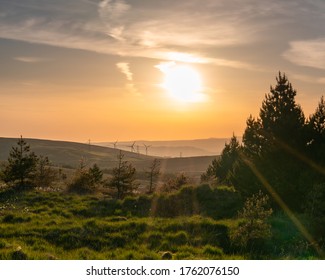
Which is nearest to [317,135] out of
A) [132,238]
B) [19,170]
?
[132,238]

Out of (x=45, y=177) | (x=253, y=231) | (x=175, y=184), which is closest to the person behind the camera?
(x=253, y=231)

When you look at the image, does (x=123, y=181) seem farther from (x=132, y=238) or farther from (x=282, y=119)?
(x=132, y=238)

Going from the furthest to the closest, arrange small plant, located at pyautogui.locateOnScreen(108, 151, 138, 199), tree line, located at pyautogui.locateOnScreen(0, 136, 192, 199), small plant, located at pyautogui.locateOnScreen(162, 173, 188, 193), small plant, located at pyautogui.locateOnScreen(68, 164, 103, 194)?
small plant, located at pyautogui.locateOnScreen(162, 173, 188, 193) < small plant, located at pyautogui.locateOnScreen(108, 151, 138, 199) < small plant, located at pyautogui.locateOnScreen(68, 164, 103, 194) < tree line, located at pyautogui.locateOnScreen(0, 136, 192, 199)

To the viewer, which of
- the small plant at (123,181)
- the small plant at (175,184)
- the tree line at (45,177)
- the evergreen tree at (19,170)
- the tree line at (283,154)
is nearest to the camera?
the tree line at (283,154)

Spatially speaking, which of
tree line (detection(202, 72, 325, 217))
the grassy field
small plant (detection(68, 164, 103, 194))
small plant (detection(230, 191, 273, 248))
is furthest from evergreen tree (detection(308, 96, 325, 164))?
small plant (detection(68, 164, 103, 194))

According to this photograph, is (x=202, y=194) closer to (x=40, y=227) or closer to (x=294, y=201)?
(x=294, y=201)

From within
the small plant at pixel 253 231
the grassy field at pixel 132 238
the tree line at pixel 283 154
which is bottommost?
the grassy field at pixel 132 238

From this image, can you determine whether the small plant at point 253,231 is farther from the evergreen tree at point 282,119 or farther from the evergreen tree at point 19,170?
the evergreen tree at point 19,170

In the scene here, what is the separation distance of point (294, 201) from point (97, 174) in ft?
64.4

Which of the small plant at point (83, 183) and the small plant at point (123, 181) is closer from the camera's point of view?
the small plant at point (83, 183)

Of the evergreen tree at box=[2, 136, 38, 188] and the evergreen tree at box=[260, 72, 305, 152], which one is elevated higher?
the evergreen tree at box=[260, 72, 305, 152]

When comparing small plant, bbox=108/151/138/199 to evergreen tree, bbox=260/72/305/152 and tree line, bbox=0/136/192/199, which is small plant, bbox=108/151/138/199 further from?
evergreen tree, bbox=260/72/305/152

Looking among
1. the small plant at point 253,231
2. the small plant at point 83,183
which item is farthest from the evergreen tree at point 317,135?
the small plant at point 83,183
